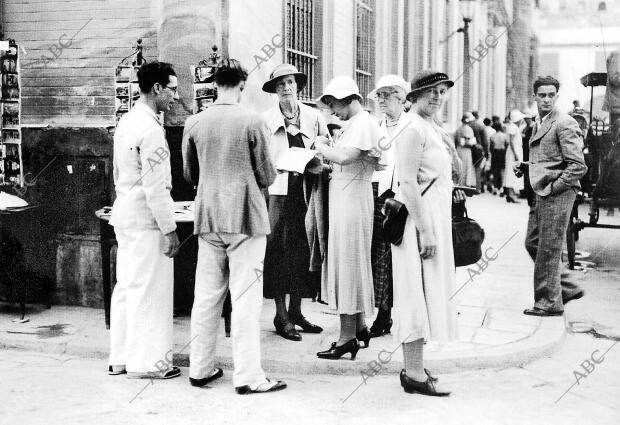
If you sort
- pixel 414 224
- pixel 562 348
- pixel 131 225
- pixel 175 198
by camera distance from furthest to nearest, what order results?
pixel 175 198
pixel 562 348
pixel 131 225
pixel 414 224

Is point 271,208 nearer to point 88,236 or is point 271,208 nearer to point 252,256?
point 252,256

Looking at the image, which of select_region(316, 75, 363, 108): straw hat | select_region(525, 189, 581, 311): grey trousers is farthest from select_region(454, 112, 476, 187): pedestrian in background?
select_region(316, 75, 363, 108): straw hat

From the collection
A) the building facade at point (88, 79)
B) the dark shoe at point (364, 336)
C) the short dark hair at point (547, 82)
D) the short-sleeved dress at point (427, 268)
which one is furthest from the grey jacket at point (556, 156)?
the building facade at point (88, 79)

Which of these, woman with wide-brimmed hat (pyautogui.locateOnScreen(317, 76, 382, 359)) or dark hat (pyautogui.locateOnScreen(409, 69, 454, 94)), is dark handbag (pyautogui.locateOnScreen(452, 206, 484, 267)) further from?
dark hat (pyautogui.locateOnScreen(409, 69, 454, 94))

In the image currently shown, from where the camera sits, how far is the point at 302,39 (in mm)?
10312

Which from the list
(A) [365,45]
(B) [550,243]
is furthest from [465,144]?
(B) [550,243]

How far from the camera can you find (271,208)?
6613 millimetres

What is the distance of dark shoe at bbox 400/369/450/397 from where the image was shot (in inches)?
198

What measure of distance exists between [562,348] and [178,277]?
11.1ft

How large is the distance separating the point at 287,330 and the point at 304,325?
0.26m

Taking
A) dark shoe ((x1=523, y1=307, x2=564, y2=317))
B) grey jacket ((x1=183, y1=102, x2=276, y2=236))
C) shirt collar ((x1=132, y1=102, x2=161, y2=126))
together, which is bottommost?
dark shoe ((x1=523, y1=307, x2=564, y2=317))

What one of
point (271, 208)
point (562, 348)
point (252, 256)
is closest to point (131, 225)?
point (252, 256)

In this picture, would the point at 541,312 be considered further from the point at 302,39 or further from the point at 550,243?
the point at 302,39

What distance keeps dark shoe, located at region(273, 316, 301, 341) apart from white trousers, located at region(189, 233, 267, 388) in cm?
117
